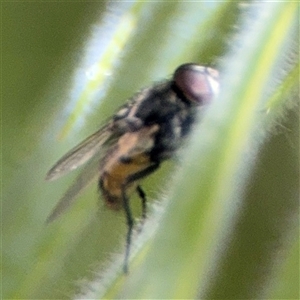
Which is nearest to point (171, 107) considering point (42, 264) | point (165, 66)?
point (165, 66)

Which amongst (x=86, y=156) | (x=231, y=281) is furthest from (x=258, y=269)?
(x=86, y=156)

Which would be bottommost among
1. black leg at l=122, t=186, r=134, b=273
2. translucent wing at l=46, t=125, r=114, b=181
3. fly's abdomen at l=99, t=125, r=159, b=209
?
black leg at l=122, t=186, r=134, b=273

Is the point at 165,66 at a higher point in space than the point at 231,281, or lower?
higher

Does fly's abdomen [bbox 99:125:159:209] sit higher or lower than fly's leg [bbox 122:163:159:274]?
higher

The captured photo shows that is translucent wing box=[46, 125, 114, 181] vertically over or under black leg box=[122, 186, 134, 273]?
over

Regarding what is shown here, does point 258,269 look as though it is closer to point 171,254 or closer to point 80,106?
point 171,254
